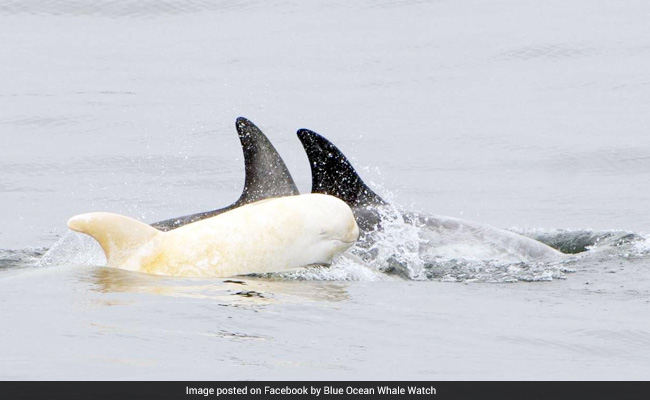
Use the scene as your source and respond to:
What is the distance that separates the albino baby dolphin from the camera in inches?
376

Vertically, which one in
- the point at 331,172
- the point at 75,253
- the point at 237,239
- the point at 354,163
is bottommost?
the point at 354,163

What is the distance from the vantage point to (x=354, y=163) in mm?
20797

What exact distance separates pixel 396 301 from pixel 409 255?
2365 mm

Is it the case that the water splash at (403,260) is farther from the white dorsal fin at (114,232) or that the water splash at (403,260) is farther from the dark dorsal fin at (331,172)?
the white dorsal fin at (114,232)

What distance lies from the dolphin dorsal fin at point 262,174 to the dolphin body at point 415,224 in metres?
0.60

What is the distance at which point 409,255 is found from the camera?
1201 centimetres

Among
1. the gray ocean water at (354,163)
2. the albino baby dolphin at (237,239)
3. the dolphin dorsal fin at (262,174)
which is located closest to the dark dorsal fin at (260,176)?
the dolphin dorsal fin at (262,174)

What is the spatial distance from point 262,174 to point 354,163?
8928 mm

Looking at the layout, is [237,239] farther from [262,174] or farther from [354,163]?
[354,163]

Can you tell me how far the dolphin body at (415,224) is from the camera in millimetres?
12516

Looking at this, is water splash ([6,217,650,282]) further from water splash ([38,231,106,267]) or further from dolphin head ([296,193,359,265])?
dolphin head ([296,193,359,265])
